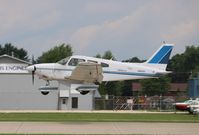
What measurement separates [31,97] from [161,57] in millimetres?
32113

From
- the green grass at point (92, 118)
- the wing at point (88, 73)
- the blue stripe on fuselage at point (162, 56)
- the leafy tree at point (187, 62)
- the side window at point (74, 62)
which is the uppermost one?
the leafy tree at point (187, 62)

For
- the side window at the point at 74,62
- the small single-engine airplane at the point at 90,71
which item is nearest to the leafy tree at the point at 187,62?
the small single-engine airplane at the point at 90,71

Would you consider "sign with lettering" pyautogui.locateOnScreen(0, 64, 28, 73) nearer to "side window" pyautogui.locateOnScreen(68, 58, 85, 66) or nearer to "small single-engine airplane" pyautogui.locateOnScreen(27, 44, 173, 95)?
"small single-engine airplane" pyautogui.locateOnScreen(27, 44, 173, 95)

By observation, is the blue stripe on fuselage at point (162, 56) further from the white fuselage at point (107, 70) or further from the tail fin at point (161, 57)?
the white fuselage at point (107, 70)

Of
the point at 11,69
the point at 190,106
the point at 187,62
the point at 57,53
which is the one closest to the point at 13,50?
the point at 57,53

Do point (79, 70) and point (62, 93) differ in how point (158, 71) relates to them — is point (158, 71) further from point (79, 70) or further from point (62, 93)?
point (62, 93)

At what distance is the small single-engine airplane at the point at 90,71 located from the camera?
31453 mm

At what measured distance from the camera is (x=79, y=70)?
31.3m

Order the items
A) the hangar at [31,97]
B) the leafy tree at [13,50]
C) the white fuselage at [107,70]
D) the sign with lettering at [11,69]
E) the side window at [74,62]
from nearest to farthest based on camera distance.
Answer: the side window at [74,62] < the white fuselage at [107,70] < the hangar at [31,97] < the sign with lettering at [11,69] < the leafy tree at [13,50]

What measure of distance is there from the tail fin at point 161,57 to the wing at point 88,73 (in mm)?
6077

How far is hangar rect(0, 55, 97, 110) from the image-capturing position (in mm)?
65688

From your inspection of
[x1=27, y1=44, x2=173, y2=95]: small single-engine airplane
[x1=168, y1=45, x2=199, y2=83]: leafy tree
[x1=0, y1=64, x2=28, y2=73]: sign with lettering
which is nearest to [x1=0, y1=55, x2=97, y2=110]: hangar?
[x1=0, y1=64, x2=28, y2=73]: sign with lettering

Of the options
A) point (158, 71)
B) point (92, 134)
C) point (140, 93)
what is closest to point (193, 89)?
point (158, 71)

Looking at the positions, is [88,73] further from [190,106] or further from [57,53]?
[57,53]
